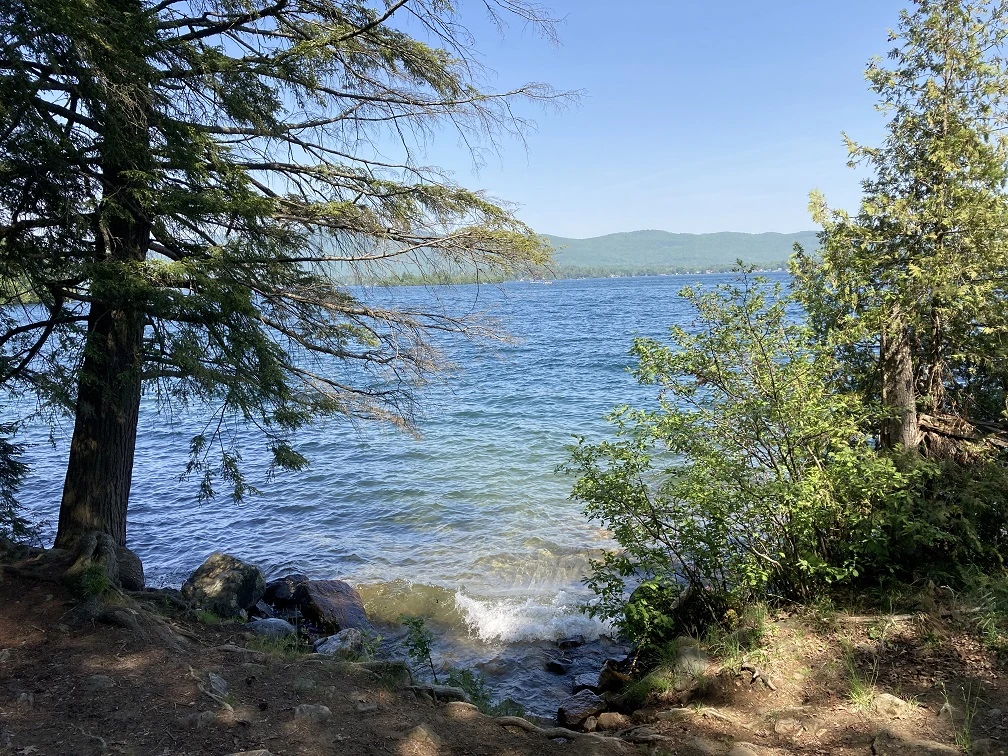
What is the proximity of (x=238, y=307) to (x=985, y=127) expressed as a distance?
276 inches

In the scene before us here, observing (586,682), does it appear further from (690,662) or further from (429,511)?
(429,511)

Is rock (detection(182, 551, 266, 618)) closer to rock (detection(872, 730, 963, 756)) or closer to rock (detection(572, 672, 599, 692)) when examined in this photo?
rock (detection(572, 672, 599, 692))

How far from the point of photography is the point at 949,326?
5.87 meters

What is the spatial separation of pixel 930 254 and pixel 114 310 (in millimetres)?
7636

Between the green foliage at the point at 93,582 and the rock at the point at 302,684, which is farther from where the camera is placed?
the green foliage at the point at 93,582

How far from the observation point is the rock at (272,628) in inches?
277

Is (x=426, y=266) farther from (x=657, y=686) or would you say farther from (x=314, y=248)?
(x=657, y=686)

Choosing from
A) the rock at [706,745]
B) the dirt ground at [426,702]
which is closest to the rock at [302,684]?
the dirt ground at [426,702]

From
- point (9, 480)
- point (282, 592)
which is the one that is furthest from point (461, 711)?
point (9, 480)

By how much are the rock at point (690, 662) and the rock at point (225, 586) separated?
18.3 ft

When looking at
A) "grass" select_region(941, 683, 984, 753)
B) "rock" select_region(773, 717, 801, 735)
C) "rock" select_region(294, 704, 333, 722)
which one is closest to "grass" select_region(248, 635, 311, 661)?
"rock" select_region(294, 704, 333, 722)

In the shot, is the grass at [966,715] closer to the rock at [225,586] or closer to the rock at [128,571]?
the rock at [128,571]

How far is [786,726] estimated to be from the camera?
420 centimetres

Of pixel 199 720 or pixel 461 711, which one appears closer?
pixel 199 720
